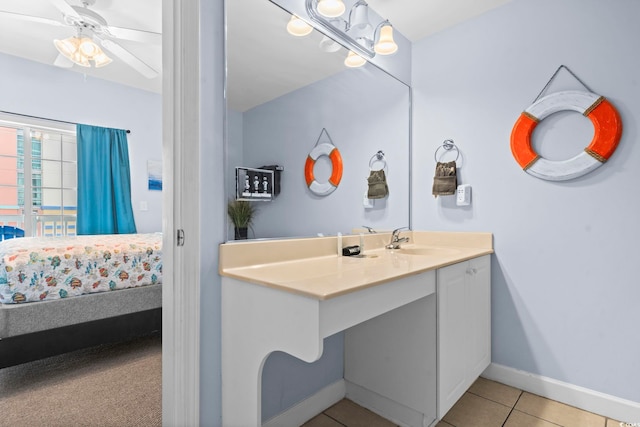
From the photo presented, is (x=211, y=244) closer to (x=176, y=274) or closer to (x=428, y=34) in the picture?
(x=176, y=274)

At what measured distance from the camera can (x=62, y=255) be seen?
6.94 ft

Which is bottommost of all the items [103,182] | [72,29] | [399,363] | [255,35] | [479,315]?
[399,363]

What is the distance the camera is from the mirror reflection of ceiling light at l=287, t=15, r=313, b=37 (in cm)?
159

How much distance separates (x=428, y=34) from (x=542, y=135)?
1.09 metres

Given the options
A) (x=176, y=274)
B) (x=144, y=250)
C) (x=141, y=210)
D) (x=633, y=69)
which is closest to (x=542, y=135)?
(x=633, y=69)

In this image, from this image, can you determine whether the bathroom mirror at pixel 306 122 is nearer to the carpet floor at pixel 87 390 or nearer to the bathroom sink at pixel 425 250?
the bathroom sink at pixel 425 250

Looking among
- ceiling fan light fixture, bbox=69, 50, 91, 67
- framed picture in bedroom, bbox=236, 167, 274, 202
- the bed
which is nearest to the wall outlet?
framed picture in bedroom, bbox=236, 167, 274, 202

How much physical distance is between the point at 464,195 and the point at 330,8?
1.39 metres

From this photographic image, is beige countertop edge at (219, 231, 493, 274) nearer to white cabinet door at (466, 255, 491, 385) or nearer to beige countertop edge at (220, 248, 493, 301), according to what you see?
beige countertop edge at (220, 248, 493, 301)

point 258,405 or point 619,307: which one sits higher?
Answer: point 619,307

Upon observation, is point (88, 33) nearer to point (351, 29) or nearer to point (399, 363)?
point (351, 29)

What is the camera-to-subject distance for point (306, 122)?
1.76 m

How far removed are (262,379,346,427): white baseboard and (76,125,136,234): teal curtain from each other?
310cm

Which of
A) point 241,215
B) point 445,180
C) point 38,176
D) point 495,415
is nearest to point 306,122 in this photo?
point 241,215
